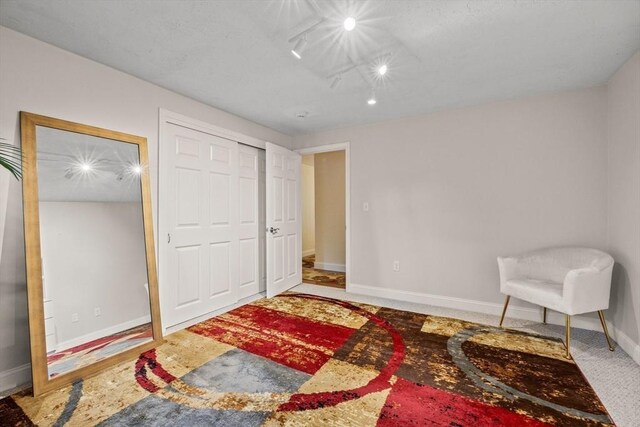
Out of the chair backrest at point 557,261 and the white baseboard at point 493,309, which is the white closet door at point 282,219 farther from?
the chair backrest at point 557,261

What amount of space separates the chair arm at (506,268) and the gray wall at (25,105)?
12.5 ft

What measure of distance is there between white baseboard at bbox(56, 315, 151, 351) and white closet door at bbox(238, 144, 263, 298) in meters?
1.35

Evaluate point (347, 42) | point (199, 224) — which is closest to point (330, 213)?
point (199, 224)

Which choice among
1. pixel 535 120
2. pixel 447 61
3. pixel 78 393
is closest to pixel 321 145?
pixel 447 61

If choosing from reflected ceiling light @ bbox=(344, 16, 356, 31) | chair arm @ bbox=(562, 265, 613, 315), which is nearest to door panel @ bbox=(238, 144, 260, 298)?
reflected ceiling light @ bbox=(344, 16, 356, 31)

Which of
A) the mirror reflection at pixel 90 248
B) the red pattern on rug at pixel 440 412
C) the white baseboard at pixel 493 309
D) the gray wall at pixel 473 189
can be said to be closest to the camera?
the red pattern on rug at pixel 440 412

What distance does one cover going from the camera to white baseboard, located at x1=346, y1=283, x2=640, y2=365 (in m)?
2.38

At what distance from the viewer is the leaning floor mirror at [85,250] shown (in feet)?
6.29

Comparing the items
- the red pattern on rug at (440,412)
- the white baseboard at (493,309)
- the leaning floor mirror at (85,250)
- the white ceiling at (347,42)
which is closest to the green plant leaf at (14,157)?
the leaning floor mirror at (85,250)

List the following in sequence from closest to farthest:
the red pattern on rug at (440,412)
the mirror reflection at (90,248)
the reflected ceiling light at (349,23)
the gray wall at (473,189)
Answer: the red pattern on rug at (440,412) → the reflected ceiling light at (349,23) → the mirror reflection at (90,248) → the gray wall at (473,189)

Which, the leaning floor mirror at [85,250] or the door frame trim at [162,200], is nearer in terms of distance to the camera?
the leaning floor mirror at [85,250]

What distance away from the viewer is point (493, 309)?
3.19 metres

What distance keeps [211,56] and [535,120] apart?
3271 mm

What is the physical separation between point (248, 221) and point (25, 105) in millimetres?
2309
